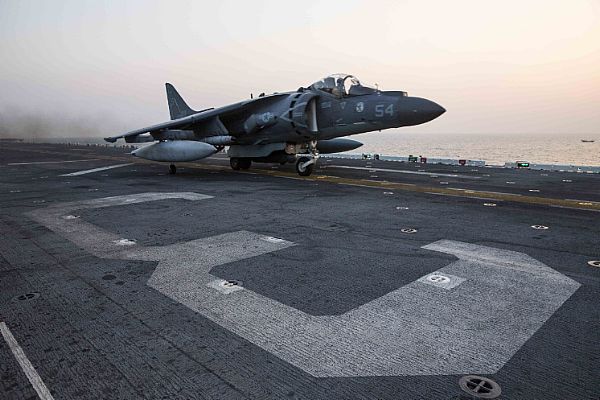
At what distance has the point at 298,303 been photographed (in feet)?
16.2

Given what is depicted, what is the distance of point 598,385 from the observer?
3236 mm

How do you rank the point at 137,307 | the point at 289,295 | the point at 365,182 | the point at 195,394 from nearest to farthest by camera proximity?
the point at 195,394 → the point at 137,307 → the point at 289,295 → the point at 365,182

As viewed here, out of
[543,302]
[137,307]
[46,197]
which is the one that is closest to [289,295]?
[137,307]

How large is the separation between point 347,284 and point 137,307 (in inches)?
112

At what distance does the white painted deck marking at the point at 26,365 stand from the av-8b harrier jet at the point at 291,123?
1439cm

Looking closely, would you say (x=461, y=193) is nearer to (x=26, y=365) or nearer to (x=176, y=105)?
(x=26, y=365)

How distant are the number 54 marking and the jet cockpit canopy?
43.9 inches

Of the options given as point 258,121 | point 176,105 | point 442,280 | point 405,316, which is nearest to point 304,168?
point 258,121

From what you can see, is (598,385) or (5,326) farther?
(5,326)

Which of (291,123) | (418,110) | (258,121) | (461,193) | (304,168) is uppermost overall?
(418,110)

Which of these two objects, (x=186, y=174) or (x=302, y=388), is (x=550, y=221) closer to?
(x=302, y=388)

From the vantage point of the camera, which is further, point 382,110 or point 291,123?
point 291,123

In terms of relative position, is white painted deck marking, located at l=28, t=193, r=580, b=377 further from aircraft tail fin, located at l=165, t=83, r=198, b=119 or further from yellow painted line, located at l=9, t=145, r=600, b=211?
aircraft tail fin, located at l=165, t=83, r=198, b=119

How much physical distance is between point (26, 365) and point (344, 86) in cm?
1580
